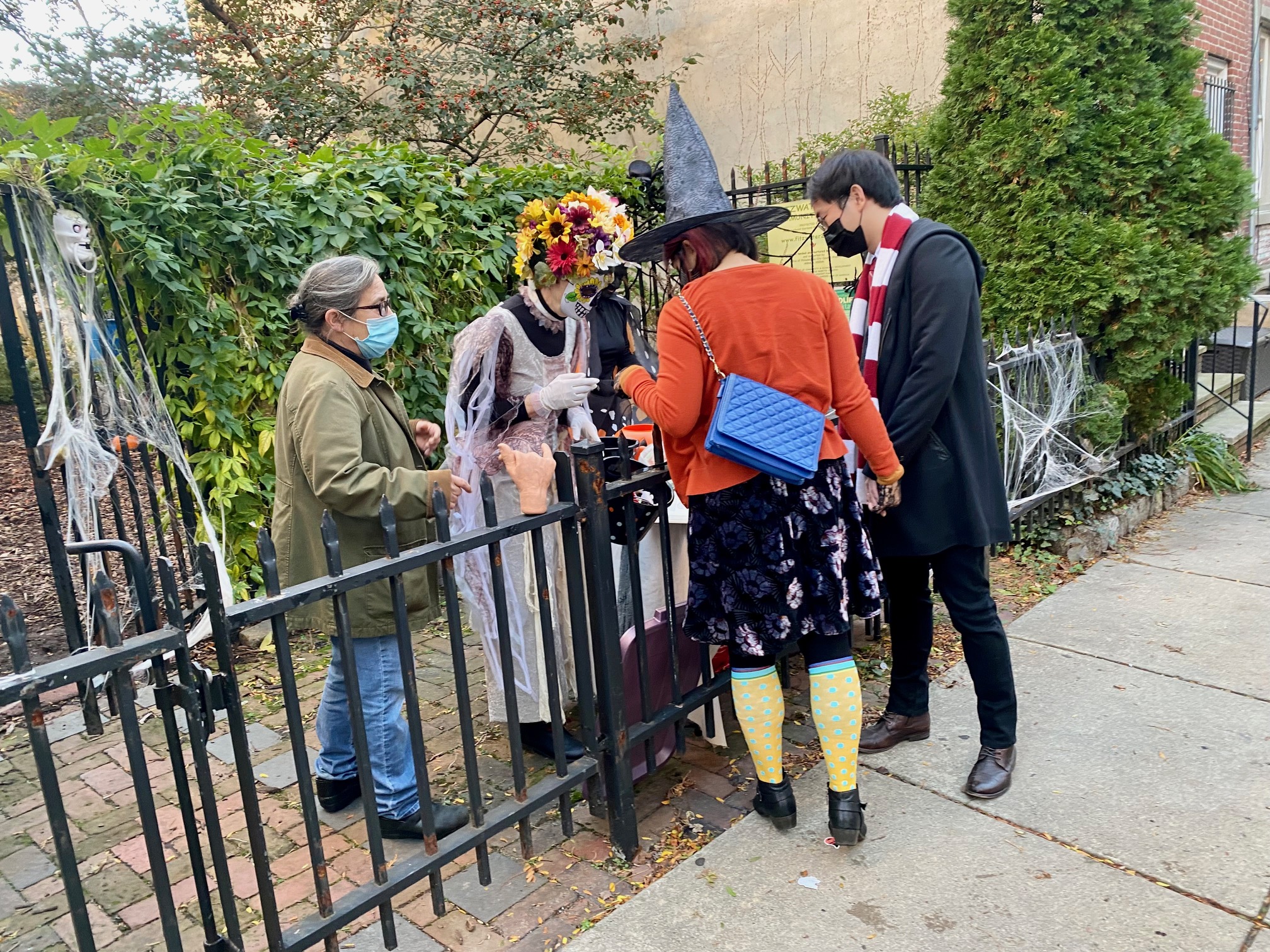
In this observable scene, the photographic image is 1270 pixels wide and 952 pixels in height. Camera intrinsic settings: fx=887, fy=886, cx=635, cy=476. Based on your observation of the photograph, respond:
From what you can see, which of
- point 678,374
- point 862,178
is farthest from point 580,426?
point 862,178

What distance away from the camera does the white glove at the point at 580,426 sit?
10.7 ft

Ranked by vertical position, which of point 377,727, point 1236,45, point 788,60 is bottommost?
point 377,727

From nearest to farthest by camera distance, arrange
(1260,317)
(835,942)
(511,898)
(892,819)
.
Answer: (835,942) < (511,898) < (892,819) < (1260,317)

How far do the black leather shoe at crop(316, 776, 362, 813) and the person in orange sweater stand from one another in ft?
4.35

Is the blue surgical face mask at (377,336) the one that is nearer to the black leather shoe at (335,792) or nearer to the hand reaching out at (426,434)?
the hand reaching out at (426,434)

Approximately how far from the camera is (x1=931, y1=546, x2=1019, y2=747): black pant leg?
274 cm

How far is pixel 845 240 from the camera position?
295 centimetres

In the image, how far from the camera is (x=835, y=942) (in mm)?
2211

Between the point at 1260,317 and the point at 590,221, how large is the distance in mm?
6392

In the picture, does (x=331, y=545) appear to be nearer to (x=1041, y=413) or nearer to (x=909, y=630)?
(x=909, y=630)

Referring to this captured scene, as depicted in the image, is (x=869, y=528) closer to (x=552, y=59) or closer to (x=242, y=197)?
(x=242, y=197)

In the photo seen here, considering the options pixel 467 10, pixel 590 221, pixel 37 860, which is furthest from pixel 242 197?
pixel 467 10

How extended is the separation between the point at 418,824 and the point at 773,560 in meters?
1.43

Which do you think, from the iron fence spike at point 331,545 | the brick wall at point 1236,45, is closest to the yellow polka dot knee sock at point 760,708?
the iron fence spike at point 331,545
